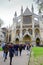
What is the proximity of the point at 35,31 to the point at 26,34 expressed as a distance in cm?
440

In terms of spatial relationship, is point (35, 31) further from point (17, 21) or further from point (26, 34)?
point (17, 21)

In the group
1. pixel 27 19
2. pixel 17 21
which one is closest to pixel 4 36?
pixel 17 21

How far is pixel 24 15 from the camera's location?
82.4 meters

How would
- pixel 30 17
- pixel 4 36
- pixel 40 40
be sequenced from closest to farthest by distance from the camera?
pixel 40 40 < pixel 30 17 < pixel 4 36

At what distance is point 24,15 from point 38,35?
1220 centimetres

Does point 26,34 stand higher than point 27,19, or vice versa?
point 27,19

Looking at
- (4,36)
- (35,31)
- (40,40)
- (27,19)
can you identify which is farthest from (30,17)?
(4,36)

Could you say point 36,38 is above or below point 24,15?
below

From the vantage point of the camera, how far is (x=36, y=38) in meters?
76.3

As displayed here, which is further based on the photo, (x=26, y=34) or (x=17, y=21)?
(x=17, y=21)

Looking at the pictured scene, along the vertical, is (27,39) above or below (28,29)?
below

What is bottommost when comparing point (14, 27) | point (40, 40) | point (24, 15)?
point (40, 40)

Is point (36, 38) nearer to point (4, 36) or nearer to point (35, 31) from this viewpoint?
point (35, 31)

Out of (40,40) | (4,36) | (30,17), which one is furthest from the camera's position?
(4,36)
